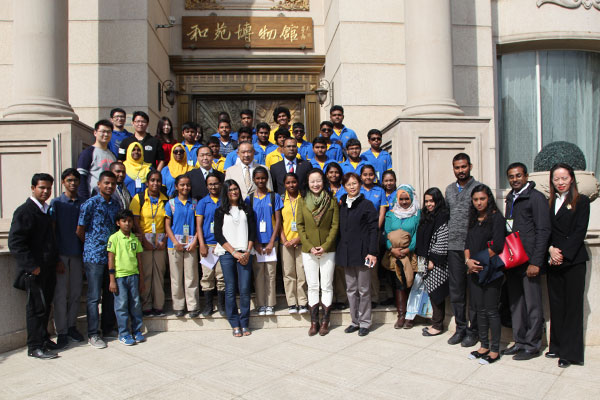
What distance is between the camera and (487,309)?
189 inches

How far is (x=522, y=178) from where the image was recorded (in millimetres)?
4879

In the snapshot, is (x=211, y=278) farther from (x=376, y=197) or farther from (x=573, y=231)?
(x=573, y=231)

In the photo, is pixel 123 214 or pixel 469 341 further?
pixel 123 214

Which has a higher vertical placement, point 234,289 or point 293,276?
point 293,276

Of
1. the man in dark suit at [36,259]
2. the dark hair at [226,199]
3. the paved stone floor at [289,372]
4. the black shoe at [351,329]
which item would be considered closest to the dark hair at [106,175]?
the man in dark suit at [36,259]

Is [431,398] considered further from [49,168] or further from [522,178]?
[49,168]

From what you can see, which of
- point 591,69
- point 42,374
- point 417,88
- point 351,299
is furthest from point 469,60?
point 42,374

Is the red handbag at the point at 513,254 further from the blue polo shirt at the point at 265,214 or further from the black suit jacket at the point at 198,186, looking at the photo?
the black suit jacket at the point at 198,186

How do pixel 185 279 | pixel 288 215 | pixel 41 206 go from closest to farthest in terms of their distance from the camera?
pixel 41 206 < pixel 185 279 < pixel 288 215

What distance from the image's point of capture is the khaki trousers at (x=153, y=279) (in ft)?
19.4

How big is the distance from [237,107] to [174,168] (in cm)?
472

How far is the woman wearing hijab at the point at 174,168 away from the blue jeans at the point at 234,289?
5.00 feet

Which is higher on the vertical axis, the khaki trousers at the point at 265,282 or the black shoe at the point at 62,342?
the khaki trousers at the point at 265,282

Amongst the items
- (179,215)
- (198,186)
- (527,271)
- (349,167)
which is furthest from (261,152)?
(527,271)
